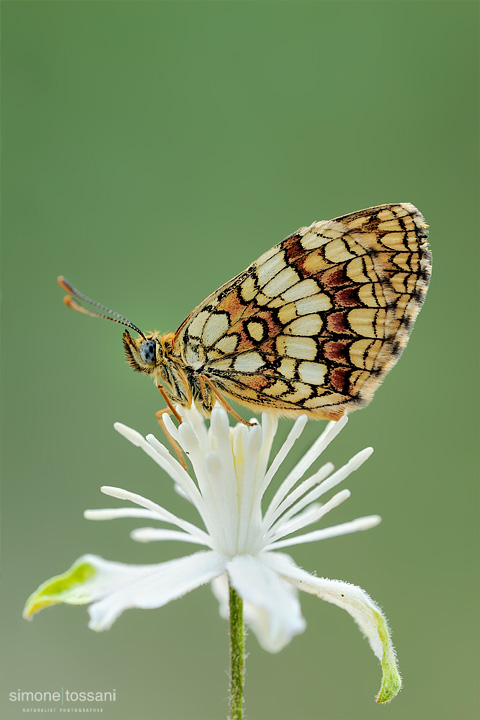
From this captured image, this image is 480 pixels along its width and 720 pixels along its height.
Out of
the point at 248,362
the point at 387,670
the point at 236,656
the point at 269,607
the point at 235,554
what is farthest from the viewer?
the point at 248,362

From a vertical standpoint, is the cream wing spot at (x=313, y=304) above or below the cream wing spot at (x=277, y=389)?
above

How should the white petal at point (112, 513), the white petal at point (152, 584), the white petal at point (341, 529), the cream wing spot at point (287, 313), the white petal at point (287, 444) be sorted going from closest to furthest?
the white petal at point (152, 584)
the white petal at point (341, 529)
the white petal at point (112, 513)
the white petal at point (287, 444)
the cream wing spot at point (287, 313)

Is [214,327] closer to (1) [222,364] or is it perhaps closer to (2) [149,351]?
(1) [222,364]

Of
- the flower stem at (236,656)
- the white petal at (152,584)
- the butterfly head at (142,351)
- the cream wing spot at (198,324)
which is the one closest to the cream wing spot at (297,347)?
the cream wing spot at (198,324)

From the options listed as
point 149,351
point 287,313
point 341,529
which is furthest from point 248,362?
point 341,529

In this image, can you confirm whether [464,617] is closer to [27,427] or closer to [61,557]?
[61,557]

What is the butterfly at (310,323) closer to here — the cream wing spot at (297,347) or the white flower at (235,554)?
the cream wing spot at (297,347)

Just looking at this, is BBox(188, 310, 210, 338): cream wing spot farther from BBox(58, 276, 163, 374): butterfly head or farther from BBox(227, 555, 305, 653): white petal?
BBox(227, 555, 305, 653): white petal

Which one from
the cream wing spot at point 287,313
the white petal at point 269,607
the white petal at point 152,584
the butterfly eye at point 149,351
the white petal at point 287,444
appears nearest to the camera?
the white petal at point 269,607
